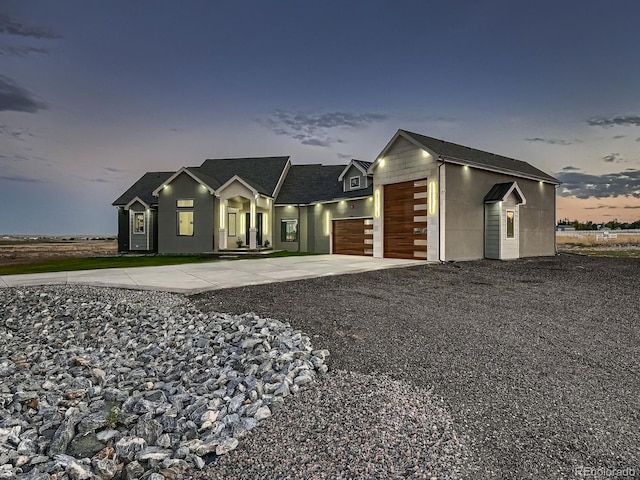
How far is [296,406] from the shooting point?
241 cm

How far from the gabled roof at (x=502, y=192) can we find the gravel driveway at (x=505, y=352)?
6.38 m

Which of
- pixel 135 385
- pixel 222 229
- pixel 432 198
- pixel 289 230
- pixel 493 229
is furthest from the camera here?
pixel 289 230

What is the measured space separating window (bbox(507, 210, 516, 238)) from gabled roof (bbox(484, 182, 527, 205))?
2.57 feet

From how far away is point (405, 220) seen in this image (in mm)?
13711

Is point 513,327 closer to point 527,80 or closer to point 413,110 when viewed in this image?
point 527,80

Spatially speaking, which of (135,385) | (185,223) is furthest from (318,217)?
(135,385)

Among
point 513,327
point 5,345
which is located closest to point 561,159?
point 513,327

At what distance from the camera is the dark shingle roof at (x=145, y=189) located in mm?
21330

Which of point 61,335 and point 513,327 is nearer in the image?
point 61,335

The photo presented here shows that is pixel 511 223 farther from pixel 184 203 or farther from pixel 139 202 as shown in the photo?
pixel 139 202

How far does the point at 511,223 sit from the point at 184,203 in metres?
17.7

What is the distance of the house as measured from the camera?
12898 mm

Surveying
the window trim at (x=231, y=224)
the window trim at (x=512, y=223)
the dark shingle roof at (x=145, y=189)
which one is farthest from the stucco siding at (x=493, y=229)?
the dark shingle roof at (x=145, y=189)

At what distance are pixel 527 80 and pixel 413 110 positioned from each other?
207 inches
